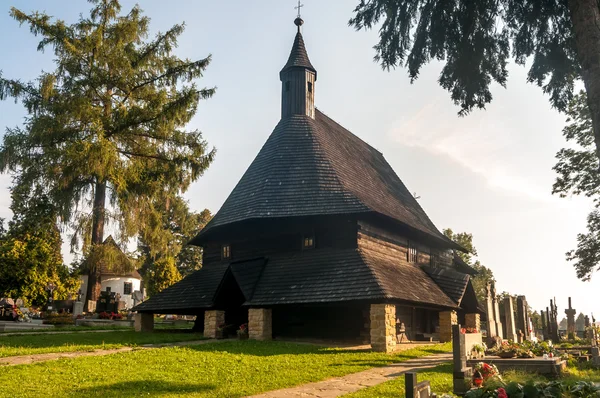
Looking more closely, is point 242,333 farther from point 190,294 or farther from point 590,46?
point 590,46

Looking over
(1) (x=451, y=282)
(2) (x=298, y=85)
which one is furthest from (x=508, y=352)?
(2) (x=298, y=85)

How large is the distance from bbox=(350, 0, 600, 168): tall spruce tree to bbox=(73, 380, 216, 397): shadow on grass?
940 cm

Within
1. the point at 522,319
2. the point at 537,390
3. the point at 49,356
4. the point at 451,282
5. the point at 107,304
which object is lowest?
the point at 49,356

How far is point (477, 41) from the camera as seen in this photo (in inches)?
532

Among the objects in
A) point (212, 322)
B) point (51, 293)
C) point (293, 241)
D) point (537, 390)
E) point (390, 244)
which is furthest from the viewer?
point (51, 293)

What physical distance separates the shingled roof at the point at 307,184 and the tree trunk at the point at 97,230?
23.4 feet

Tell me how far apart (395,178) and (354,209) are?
13461 mm

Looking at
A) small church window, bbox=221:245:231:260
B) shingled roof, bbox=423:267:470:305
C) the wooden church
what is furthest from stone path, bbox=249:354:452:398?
small church window, bbox=221:245:231:260

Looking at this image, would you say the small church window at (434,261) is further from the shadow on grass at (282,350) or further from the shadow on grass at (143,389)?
the shadow on grass at (143,389)

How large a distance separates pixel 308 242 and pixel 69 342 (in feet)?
30.0

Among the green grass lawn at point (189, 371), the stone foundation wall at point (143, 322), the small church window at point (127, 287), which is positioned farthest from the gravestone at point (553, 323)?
the small church window at point (127, 287)

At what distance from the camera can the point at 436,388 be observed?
10016 mm

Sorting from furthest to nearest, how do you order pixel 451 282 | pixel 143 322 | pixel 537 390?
1. pixel 451 282
2. pixel 143 322
3. pixel 537 390

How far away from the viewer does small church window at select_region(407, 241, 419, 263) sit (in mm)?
24359
